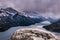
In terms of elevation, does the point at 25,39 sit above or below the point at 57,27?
below

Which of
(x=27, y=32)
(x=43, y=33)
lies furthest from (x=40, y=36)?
(x=27, y=32)

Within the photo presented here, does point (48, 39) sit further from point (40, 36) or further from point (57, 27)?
point (57, 27)

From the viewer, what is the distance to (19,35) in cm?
799

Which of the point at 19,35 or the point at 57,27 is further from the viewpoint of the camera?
the point at 57,27

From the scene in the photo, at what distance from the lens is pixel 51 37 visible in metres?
7.87

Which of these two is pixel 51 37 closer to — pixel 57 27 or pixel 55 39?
pixel 55 39

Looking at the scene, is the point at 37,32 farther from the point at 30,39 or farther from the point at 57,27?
the point at 57,27

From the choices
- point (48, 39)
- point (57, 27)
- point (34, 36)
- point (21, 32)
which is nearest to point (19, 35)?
point (21, 32)

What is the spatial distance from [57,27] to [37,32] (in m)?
166

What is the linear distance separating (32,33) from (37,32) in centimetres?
26

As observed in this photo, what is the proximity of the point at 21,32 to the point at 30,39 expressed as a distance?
0.68 meters

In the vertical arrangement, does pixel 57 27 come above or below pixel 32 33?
above

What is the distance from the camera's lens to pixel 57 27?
563 feet

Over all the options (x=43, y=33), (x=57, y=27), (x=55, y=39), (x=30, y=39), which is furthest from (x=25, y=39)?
(x=57, y=27)
